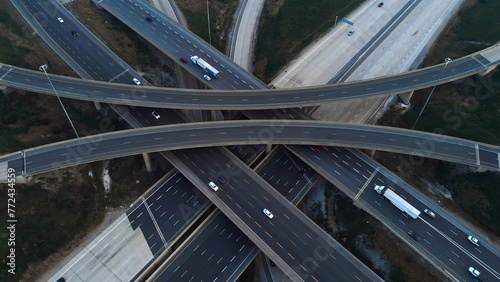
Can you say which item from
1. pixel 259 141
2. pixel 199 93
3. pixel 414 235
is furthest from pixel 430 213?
pixel 199 93

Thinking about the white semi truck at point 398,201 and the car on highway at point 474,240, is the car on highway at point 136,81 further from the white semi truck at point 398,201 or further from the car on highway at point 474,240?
the car on highway at point 474,240

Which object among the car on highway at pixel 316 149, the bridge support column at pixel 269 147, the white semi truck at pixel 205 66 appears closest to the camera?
the car on highway at pixel 316 149

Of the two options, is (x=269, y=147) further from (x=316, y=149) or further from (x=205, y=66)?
(x=205, y=66)

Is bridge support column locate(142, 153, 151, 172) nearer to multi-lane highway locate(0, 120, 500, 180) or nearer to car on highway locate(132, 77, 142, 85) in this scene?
multi-lane highway locate(0, 120, 500, 180)

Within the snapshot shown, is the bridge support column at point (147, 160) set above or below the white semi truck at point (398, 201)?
below

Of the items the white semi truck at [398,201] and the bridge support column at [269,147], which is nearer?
the white semi truck at [398,201]

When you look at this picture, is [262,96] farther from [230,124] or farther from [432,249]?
[432,249]

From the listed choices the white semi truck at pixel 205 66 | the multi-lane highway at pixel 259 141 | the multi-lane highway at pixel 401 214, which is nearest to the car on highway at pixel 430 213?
the multi-lane highway at pixel 401 214
